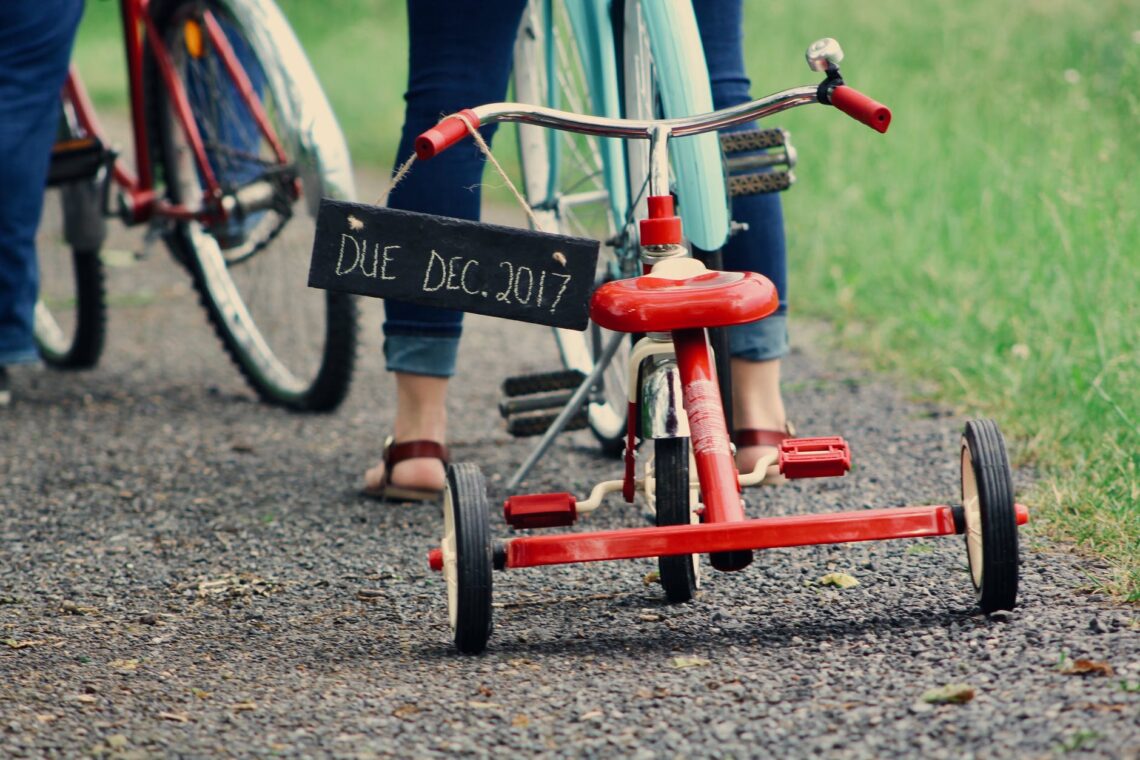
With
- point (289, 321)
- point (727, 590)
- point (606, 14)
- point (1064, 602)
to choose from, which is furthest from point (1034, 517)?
point (289, 321)

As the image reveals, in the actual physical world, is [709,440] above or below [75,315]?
below

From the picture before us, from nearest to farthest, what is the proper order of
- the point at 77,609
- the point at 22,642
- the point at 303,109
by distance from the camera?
the point at 22,642
the point at 77,609
the point at 303,109

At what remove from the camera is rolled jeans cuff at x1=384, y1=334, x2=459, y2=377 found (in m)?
2.31

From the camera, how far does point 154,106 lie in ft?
10.6

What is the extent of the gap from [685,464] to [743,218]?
74 cm

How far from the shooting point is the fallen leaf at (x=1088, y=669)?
4.87 ft

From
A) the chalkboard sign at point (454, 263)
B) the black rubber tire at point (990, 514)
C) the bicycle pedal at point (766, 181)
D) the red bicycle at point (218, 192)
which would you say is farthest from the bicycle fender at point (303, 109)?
the black rubber tire at point (990, 514)

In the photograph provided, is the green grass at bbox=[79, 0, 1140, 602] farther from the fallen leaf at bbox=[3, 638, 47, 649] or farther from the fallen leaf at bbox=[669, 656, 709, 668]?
the fallen leaf at bbox=[3, 638, 47, 649]

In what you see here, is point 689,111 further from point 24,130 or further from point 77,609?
point 24,130

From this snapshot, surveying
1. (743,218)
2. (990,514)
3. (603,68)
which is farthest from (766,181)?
(990,514)

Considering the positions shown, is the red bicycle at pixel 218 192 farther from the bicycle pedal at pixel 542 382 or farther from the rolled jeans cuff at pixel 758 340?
the rolled jeans cuff at pixel 758 340

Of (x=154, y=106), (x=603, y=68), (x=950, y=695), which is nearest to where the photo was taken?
(x=950, y=695)

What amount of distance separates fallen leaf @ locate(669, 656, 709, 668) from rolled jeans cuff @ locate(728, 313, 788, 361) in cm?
75

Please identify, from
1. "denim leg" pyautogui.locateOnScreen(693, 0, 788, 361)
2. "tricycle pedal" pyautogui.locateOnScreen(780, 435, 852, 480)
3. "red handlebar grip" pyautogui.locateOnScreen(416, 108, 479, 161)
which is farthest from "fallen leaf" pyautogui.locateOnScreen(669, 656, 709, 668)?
"denim leg" pyautogui.locateOnScreen(693, 0, 788, 361)
